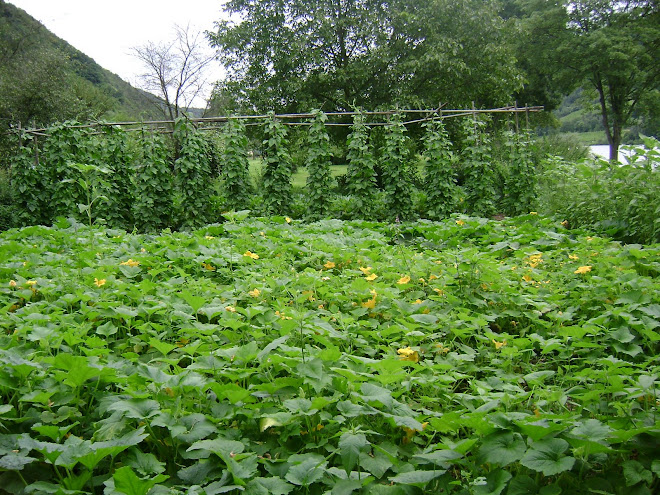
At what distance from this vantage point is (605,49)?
23.2 metres

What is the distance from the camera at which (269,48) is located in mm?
17016

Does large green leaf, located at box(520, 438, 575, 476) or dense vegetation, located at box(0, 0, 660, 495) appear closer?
large green leaf, located at box(520, 438, 575, 476)

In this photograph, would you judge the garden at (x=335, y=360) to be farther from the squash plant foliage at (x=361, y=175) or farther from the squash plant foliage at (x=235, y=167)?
the squash plant foliage at (x=235, y=167)

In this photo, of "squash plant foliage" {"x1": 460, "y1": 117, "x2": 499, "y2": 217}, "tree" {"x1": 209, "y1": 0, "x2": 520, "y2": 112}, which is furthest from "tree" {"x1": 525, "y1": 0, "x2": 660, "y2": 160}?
"squash plant foliage" {"x1": 460, "y1": 117, "x2": 499, "y2": 217}

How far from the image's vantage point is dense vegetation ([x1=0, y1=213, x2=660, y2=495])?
1.62m

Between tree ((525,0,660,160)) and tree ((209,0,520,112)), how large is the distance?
9008 millimetres

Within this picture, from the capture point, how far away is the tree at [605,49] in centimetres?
2314

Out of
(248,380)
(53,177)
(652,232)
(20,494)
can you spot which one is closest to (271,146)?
(53,177)

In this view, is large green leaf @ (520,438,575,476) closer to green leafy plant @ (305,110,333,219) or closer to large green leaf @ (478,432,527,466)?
large green leaf @ (478,432,527,466)

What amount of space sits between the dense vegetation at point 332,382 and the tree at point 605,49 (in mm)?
23765

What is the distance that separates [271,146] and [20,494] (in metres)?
7.44

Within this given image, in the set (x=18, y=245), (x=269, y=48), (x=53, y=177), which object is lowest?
(x=18, y=245)

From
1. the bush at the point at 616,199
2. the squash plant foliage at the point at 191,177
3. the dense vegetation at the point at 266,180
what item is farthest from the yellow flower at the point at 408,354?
the squash plant foliage at the point at 191,177

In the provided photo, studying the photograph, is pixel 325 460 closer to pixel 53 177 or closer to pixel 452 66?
pixel 53 177
